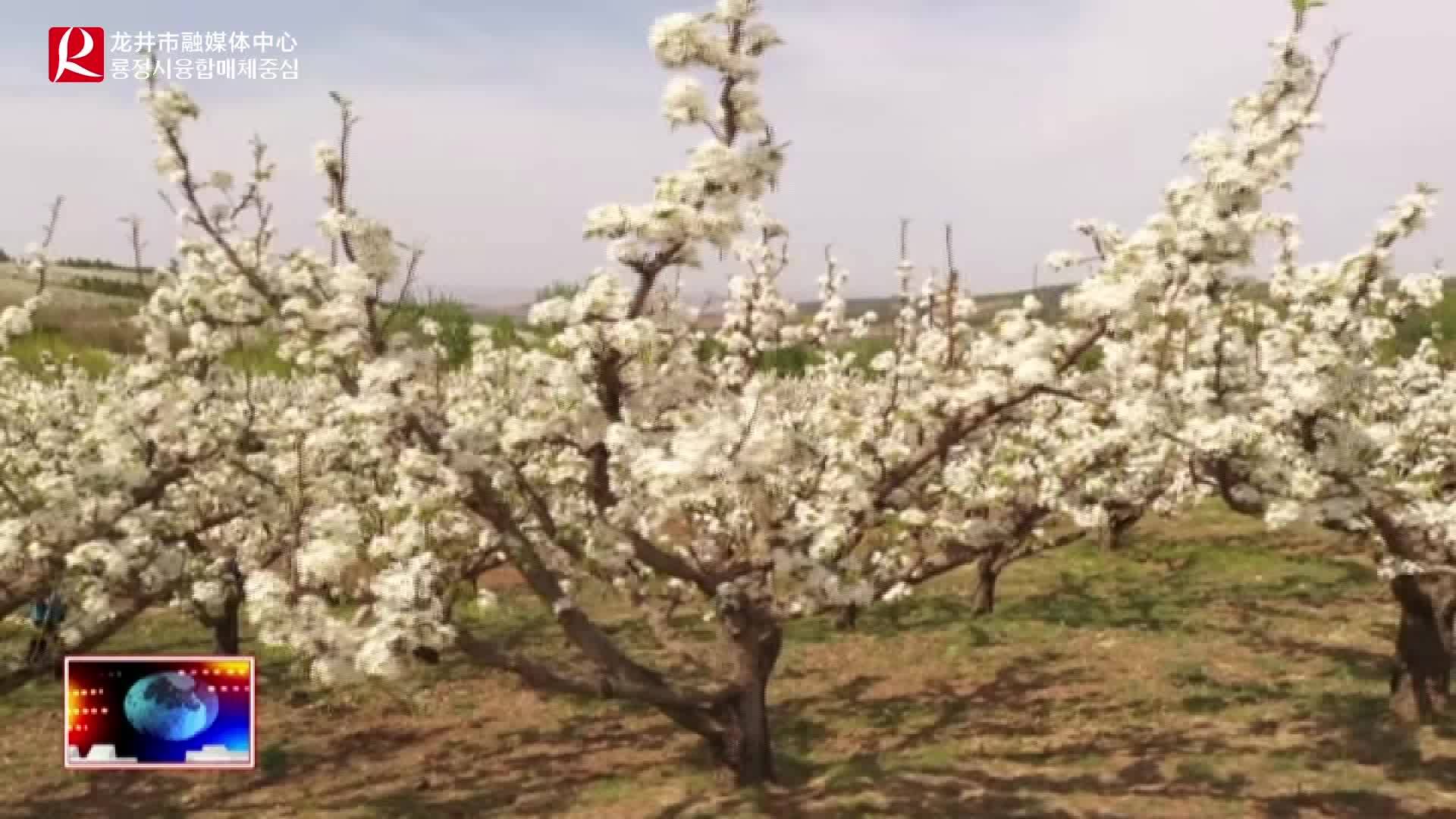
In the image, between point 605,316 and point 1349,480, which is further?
point 1349,480

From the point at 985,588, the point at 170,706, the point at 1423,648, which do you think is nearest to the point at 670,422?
the point at 170,706

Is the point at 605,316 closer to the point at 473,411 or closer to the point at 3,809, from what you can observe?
the point at 473,411

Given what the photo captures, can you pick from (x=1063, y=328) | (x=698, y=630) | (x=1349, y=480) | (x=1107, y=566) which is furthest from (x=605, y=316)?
(x=1107, y=566)

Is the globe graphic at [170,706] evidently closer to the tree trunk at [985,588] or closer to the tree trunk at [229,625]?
the tree trunk at [229,625]

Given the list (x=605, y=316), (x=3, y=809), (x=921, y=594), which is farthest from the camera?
(x=921, y=594)

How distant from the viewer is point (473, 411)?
10.3m

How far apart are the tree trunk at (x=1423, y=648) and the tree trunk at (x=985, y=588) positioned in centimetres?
624

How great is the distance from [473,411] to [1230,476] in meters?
6.45

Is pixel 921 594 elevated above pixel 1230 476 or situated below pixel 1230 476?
below
